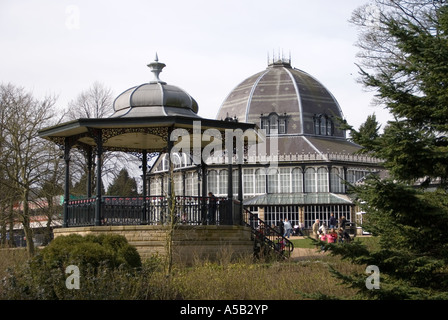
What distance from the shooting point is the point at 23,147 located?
98.8 ft

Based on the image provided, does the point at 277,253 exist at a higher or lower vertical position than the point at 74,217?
lower

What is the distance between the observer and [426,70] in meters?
10.2

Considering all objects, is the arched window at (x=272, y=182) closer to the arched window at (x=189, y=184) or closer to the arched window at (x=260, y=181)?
the arched window at (x=260, y=181)

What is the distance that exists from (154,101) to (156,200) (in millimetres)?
3393

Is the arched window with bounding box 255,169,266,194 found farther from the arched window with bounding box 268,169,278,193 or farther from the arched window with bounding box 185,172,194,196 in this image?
the arched window with bounding box 185,172,194,196

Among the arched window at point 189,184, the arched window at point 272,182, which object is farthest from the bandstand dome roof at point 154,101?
the arched window at point 189,184

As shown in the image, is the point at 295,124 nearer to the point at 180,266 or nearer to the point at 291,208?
the point at 291,208

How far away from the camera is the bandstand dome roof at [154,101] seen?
20.5 metres

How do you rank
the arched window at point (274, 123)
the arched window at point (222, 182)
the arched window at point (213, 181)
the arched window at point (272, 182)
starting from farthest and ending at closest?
the arched window at point (274, 123)
the arched window at point (213, 181)
the arched window at point (222, 182)
the arched window at point (272, 182)

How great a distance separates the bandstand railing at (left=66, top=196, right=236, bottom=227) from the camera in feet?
63.9

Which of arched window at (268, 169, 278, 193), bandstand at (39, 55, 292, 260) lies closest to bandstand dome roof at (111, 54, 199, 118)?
bandstand at (39, 55, 292, 260)

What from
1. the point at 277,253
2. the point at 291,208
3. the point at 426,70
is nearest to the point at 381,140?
the point at 426,70

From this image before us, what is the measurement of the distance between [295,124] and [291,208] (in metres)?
10.5

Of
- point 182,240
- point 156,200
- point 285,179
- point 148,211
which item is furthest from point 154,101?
point 285,179
